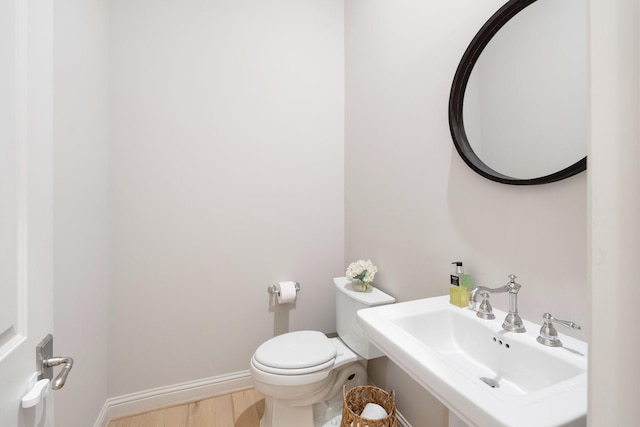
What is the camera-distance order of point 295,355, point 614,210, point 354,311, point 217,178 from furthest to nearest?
point 217,178 < point 354,311 < point 295,355 < point 614,210

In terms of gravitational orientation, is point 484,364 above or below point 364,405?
above

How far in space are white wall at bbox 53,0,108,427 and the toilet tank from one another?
48.1 inches

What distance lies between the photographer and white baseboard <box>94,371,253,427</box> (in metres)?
1.62

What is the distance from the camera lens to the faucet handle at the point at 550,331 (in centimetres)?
78

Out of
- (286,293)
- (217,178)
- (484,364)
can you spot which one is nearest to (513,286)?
(484,364)

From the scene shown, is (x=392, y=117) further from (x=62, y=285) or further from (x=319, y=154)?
(x=62, y=285)

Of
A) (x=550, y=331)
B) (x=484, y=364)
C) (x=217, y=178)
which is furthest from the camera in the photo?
(x=217, y=178)

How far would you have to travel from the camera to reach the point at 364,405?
1411 millimetres

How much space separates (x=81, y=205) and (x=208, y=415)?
1.30 metres

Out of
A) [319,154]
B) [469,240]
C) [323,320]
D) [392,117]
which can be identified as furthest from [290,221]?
[469,240]

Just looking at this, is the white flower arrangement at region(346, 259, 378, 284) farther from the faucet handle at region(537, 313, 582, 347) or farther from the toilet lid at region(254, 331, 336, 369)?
the faucet handle at region(537, 313, 582, 347)

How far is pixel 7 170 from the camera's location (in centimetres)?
51

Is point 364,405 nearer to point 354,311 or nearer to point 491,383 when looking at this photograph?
point 354,311

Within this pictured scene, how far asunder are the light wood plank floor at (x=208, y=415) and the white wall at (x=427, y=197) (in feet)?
2.46
